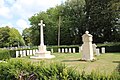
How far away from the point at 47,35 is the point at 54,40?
2.42 meters

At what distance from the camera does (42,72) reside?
6.07 meters

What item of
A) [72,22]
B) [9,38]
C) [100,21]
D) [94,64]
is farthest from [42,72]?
[9,38]

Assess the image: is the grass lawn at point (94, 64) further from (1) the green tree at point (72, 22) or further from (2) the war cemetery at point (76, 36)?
(1) the green tree at point (72, 22)

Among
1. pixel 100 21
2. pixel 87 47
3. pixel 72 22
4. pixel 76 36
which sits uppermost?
pixel 72 22

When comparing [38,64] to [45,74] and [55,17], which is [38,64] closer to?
[45,74]

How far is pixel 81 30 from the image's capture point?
49.4 m

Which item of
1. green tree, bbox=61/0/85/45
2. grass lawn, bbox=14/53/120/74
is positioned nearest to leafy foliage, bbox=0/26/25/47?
green tree, bbox=61/0/85/45

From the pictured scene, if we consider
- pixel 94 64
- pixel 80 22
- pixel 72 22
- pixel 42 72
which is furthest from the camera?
pixel 72 22

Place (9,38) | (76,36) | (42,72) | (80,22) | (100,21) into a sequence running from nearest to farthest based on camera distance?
(42,72), (100,21), (80,22), (76,36), (9,38)

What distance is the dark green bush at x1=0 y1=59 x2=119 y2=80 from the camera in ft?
17.4

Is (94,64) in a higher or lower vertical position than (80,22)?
lower

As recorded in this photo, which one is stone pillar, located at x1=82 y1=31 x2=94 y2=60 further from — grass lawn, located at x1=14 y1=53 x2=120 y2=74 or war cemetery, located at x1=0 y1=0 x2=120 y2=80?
grass lawn, located at x1=14 y1=53 x2=120 y2=74

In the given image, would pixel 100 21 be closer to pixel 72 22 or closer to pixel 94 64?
pixel 72 22

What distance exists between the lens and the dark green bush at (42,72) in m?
5.30
